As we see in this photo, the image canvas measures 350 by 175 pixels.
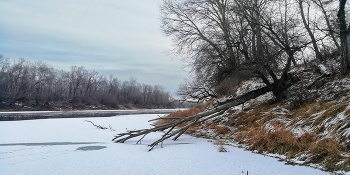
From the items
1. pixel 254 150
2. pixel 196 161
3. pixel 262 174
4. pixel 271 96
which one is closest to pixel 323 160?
pixel 262 174

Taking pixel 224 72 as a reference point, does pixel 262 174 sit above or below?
below

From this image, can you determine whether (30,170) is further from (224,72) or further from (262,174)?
(224,72)

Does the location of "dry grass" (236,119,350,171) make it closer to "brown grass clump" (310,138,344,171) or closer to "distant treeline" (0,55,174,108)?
"brown grass clump" (310,138,344,171)

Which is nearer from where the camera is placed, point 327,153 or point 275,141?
point 327,153

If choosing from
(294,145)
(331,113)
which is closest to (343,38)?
(331,113)

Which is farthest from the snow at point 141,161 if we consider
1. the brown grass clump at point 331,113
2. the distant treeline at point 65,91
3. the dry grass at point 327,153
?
the distant treeline at point 65,91

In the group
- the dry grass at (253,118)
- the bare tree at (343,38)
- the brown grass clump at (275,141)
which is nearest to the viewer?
the brown grass clump at (275,141)

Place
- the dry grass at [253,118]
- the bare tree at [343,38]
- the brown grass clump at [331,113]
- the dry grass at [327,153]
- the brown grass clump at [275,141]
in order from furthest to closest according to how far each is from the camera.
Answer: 1. the dry grass at [253,118]
2. the bare tree at [343,38]
3. the brown grass clump at [331,113]
4. the brown grass clump at [275,141]
5. the dry grass at [327,153]

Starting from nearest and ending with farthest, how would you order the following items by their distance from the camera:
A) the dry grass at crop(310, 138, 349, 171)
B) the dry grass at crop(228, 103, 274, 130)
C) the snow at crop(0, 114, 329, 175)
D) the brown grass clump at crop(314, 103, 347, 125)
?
1. the dry grass at crop(310, 138, 349, 171)
2. the snow at crop(0, 114, 329, 175)
3. the brown grass clump at crop(314, 103, 347, 125)
4. the dry grass at crop(228, 103, 274, 130)

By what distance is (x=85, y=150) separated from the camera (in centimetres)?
755

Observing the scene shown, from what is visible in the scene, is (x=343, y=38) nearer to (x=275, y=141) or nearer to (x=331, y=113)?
(x=331, y=113)

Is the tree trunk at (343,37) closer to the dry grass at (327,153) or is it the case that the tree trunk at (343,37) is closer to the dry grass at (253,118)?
the dry grass at (253,118)

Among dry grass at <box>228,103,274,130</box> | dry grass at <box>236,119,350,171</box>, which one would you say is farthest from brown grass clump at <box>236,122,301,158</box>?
dry grass at <box>228,103,274,130</box>

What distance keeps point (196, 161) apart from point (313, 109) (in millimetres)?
3850
